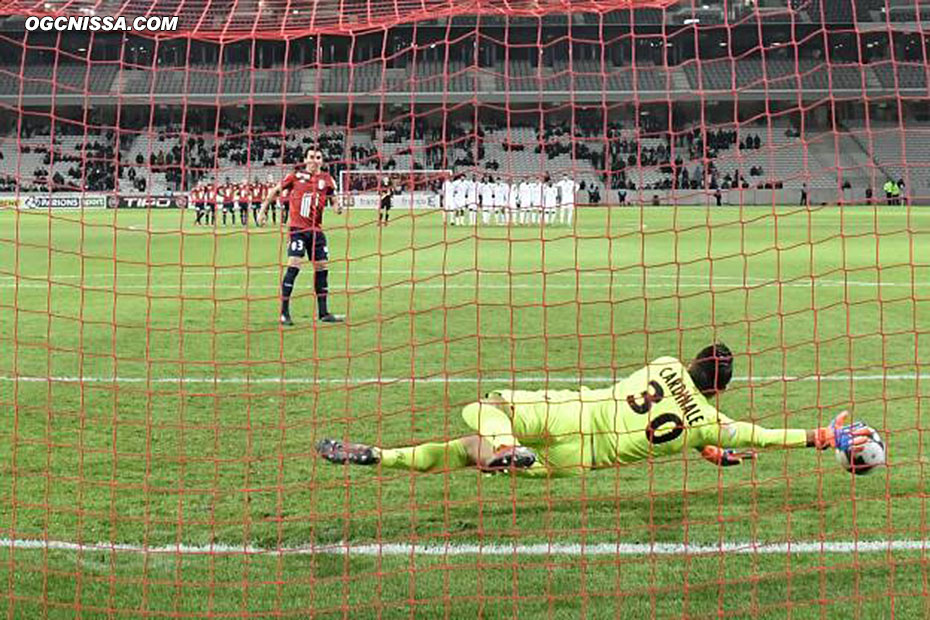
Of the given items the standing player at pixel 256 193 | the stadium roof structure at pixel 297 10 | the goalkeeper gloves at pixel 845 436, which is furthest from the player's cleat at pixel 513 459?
the standing player at pixel 256 193

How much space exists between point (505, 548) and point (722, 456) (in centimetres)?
144

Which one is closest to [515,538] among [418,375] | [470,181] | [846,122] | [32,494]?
[32,494]

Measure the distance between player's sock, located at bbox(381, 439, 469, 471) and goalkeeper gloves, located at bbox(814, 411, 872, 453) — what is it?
1733 millimetres

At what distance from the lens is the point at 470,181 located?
35094mm

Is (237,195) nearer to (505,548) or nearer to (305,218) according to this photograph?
(305,218)

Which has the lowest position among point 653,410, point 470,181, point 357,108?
point 653,410

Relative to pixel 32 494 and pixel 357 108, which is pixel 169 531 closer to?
pixel 32 494

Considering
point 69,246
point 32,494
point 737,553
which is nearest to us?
point 737,553

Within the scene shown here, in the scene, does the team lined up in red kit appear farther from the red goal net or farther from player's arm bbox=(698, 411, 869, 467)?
player's arm bbox=(698, 411, 869, 467)

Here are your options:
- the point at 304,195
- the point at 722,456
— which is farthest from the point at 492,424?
the point at 304,195

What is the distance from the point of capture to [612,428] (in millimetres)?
4949

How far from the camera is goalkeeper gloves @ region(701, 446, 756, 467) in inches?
207

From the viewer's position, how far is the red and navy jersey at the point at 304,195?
34.1 feet

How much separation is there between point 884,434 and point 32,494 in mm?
4788
